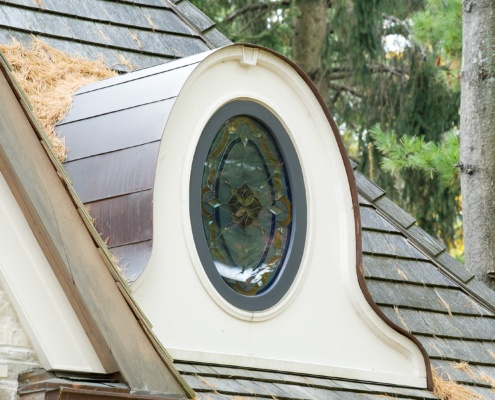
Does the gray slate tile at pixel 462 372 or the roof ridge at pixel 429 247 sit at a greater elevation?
the roof ridge at pixel 429 247

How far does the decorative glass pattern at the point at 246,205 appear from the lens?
170 inches

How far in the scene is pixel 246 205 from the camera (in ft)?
14.5


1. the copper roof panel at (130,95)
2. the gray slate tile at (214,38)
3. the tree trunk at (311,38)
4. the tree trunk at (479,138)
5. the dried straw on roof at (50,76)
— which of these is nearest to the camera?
the copper roof panel at (130,95)

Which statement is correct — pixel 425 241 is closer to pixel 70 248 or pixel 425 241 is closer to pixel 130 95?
pixel 130 95

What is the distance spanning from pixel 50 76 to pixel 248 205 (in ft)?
3.62

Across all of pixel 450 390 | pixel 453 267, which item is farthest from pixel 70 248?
pixel 453 267

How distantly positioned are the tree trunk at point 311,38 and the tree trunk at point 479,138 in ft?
20.3

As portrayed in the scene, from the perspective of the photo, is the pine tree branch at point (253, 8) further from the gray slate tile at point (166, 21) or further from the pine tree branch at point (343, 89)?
the gray slate tile at point (166, 21)

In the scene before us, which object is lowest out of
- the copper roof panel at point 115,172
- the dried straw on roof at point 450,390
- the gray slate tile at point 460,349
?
the dried straw on roof at point 450,390

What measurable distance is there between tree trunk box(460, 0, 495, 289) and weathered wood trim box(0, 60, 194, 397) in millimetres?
4299

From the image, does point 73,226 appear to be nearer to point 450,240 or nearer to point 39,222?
point 39,222

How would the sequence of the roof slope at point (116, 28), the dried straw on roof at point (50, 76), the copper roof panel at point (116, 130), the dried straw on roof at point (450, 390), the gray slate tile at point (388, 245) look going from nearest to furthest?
the copper roof panel at point (116, 130) → the dried straw on roof at point (50, 76) → the dried straw on roof at point (450, 390) → the roof slope at point (116, 28) → the gray slate tile at point (388, 245)

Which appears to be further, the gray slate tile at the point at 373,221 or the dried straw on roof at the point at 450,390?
the gray slate tile at the point at 373,221

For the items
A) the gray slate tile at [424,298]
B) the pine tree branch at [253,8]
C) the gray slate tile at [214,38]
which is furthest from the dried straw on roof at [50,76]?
the pine tree branch at [253,8]
